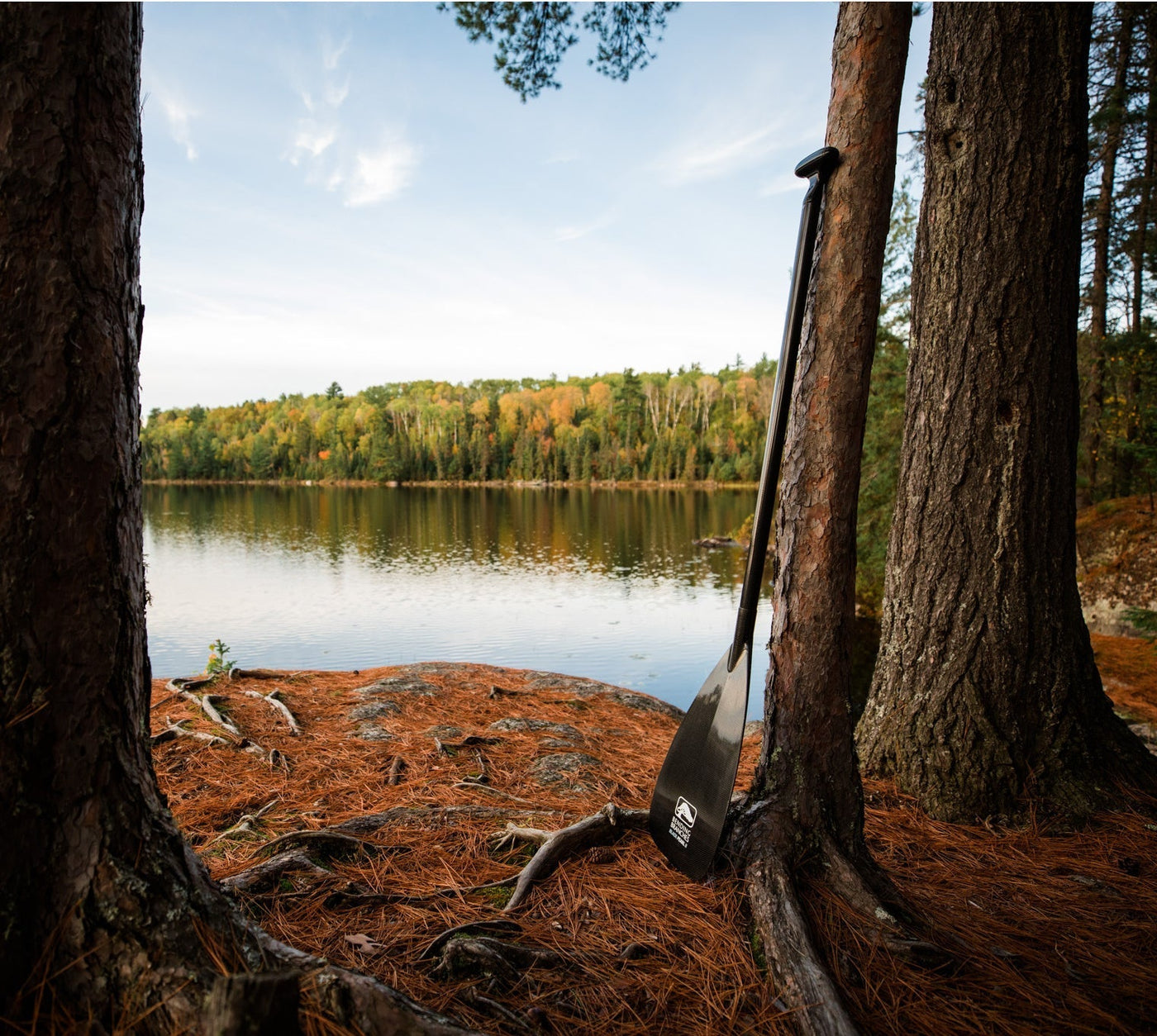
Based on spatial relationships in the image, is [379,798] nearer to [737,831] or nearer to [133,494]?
[737,831]

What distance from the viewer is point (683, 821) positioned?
1.90 metres

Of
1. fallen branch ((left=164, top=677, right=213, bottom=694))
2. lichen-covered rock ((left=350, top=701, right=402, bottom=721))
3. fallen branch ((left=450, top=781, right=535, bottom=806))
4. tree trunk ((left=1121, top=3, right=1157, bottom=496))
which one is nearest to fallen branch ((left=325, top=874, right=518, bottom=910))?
fallen branch ((left=450, top=781, right=535, bottom=806))

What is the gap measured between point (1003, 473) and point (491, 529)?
1037 inches

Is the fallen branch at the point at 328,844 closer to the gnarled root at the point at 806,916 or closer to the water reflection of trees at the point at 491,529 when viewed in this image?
the gnarled root at the point at 806,916

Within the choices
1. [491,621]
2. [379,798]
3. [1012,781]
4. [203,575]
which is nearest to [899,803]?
[1012,781]

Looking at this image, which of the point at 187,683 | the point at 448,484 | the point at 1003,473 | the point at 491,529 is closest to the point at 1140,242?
the point at 1003,473

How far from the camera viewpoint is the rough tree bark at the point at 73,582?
1087 millimetres

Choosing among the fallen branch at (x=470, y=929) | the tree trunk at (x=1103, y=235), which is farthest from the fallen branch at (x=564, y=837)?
the tree trunk at (x=1103, y=235)

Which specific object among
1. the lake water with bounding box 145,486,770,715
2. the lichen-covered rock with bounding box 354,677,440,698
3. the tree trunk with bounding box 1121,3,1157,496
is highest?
the tree trunk with bounding box 1121,3,1157,496

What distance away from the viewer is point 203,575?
15.9 meters

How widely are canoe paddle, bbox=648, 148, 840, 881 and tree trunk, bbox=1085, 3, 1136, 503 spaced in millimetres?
8981

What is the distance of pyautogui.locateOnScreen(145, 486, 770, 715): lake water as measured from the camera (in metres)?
9.62

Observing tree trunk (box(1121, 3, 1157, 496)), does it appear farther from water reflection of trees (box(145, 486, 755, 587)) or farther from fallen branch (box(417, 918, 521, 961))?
fallen branch (box(417, 918, 521, 961))

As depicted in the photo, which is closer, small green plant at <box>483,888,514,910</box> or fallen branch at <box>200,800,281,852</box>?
small green plant at <box>483,888,514,910</box>
